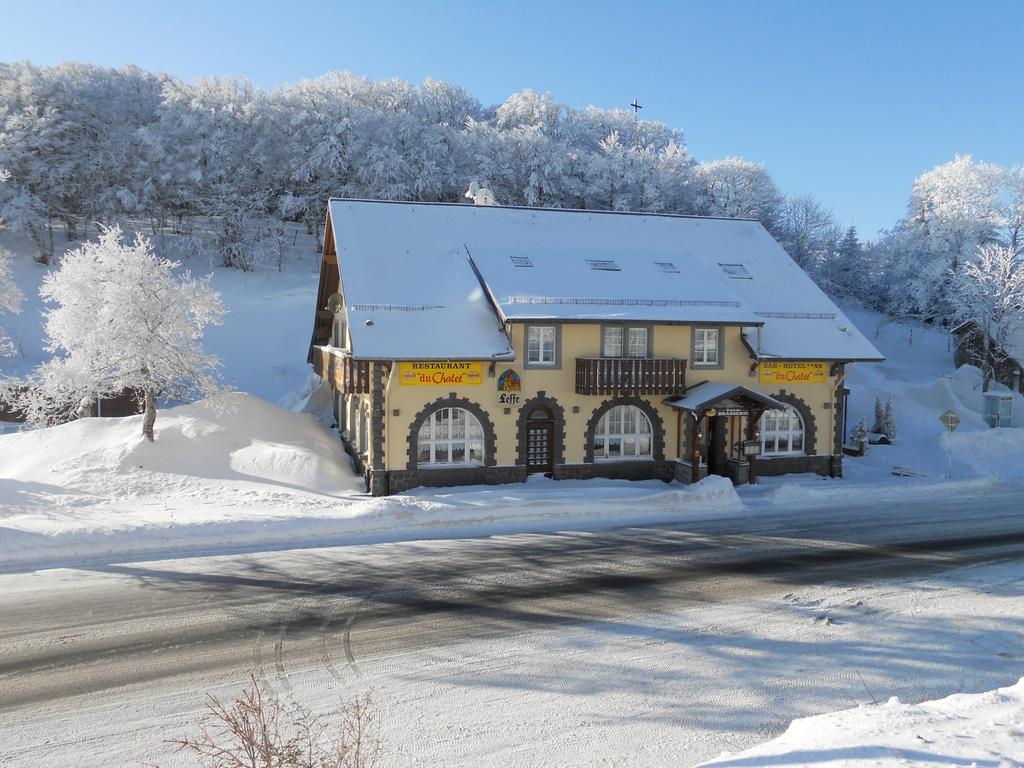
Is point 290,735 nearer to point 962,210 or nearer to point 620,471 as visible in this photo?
point 620,471

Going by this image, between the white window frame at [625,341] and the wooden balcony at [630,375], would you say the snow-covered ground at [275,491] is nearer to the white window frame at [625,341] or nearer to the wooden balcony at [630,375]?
the wooden balcony at [630,375]

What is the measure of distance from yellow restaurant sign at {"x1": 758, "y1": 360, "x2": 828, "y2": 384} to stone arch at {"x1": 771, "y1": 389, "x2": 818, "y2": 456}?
0.62 m

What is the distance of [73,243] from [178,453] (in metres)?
36.9

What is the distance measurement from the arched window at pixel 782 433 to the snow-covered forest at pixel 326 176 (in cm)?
3016

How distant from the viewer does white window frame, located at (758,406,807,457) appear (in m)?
23.9

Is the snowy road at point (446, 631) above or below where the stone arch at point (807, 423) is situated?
below

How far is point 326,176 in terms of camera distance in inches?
2088

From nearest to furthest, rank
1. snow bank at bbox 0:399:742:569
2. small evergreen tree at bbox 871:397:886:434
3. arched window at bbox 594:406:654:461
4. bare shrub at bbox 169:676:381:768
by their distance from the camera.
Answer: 1. bare shrub at bbox 169:676:381:768
2. snow bank at bbox 0:399:742:569
3. arched window at bbox 594:406:654:461
4. small evergreen tree at bbox 871:397:886:434

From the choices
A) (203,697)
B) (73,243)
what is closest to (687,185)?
(73,243)

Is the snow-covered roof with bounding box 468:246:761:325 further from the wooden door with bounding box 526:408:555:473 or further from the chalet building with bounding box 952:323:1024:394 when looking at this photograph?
the chalet building with bounding box 952:323:1024:394

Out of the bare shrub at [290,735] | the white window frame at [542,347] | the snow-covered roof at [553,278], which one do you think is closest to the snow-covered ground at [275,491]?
the white window frame at [542,347]

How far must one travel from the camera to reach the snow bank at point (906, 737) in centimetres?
669

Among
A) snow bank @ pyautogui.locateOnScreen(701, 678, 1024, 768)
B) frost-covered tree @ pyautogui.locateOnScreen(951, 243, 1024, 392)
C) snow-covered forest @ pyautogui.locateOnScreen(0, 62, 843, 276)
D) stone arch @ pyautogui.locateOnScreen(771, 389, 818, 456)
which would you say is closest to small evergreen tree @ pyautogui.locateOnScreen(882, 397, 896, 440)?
stone arch @ pyautogui.locateOnScreen(771, 389, 818, 456)

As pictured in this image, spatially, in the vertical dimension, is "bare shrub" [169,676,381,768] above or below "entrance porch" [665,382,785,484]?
below
